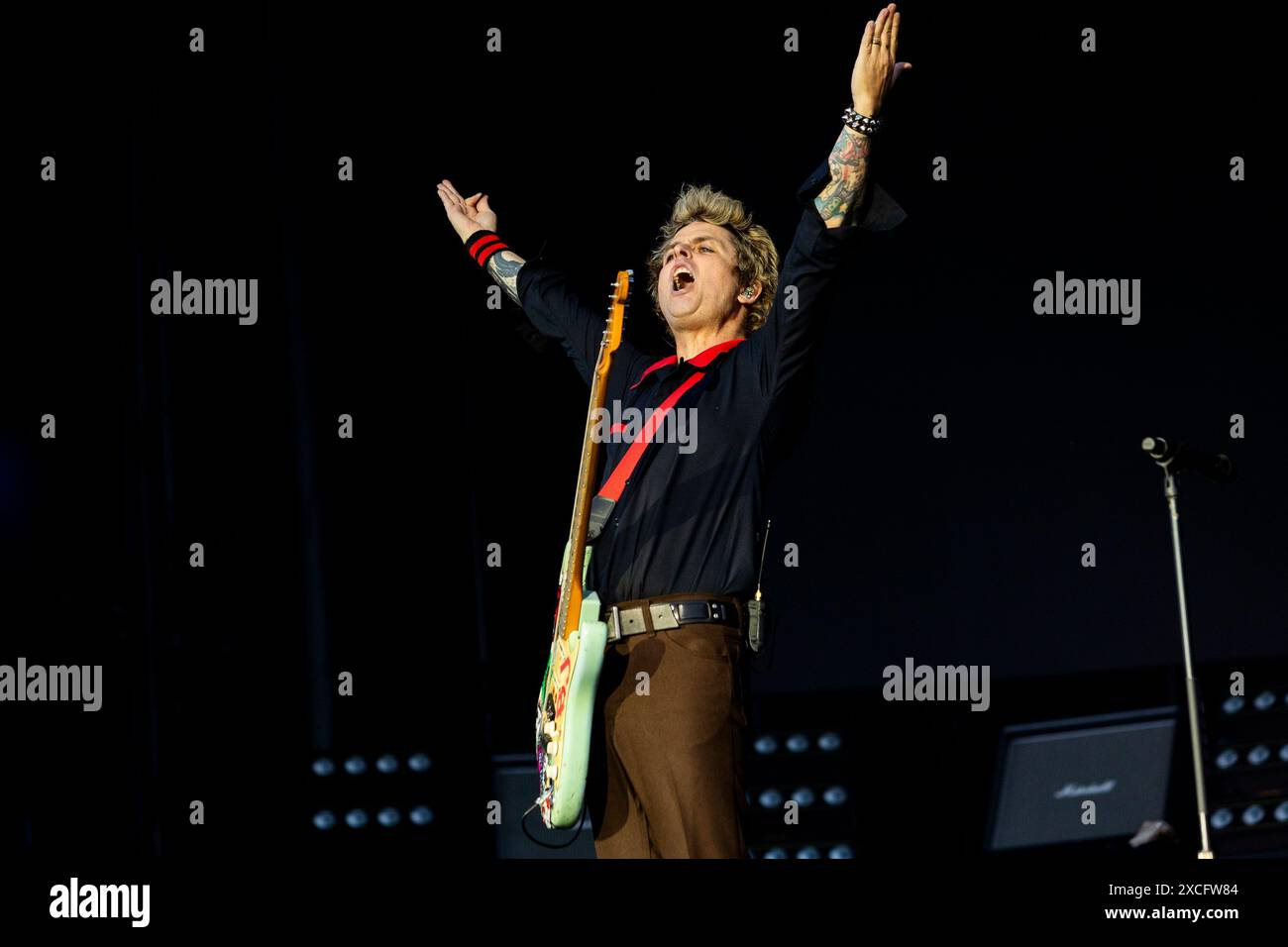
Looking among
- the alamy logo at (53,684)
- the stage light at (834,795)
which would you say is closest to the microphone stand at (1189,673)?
the stage light at (834,795)

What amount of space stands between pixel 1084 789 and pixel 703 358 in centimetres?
224

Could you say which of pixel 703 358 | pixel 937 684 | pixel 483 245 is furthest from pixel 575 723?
pixel 937 684

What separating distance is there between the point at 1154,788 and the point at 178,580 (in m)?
3.13

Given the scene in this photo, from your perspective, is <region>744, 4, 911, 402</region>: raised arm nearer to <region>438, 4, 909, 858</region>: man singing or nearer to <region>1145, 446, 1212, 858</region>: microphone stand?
<region>438, 4, 909, 858</region>: man singing

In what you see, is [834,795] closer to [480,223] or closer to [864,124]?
[480,223]

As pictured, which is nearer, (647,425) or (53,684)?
(647,425)

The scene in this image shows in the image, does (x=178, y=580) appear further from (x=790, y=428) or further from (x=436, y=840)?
(x=790, y=428)

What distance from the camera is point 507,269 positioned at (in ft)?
12.9

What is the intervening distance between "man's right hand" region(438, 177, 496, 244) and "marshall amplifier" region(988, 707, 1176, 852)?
229cm

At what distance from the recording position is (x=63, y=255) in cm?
462

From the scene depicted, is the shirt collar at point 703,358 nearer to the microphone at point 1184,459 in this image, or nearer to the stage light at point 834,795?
the microphone at point 1184,459

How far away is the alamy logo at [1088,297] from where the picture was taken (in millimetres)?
5277

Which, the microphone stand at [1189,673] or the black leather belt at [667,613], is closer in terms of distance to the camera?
the black leather belt at [667,613]
